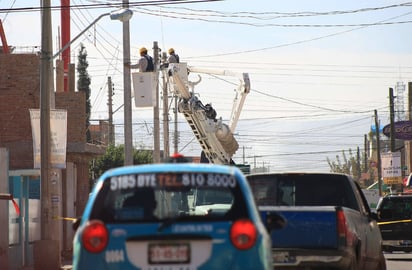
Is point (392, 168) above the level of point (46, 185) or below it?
above

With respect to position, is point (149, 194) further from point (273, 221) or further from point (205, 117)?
point (205, 117)

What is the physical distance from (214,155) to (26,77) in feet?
23.8

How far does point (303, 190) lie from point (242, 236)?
6.14 metres

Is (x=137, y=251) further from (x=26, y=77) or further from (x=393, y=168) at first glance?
(x=393, y=168)

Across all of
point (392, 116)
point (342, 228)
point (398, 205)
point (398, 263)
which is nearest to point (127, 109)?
point (398, 205)

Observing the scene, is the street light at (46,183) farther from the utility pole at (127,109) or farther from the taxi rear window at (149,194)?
the taxi rear window at (149,194)

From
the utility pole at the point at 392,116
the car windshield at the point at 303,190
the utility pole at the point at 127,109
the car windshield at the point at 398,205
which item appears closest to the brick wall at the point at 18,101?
the utility pole at the point at 127,109

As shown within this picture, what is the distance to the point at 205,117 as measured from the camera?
3500cm

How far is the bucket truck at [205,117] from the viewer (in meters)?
34.2

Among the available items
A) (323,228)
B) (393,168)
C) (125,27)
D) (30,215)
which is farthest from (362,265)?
(393,168)

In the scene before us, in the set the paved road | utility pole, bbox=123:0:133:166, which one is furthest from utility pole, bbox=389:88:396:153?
utility pole, bbox=123:0:133:166

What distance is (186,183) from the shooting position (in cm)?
941

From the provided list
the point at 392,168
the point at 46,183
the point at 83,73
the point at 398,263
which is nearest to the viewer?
the point at 46,183

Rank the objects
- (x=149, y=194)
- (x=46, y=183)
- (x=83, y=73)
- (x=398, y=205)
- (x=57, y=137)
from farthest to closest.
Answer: (x=83, y=73) → (x=398, y=205) → (x=57, y=137) → (x=46, y=183) → (x=149, y=194)
